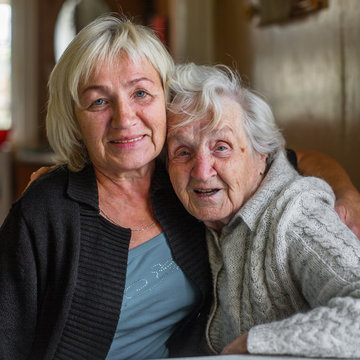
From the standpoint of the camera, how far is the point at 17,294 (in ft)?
4.59

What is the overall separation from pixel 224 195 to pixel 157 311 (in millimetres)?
393

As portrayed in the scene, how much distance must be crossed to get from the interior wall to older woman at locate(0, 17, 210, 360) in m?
1.07

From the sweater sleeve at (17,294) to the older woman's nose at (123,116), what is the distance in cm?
37

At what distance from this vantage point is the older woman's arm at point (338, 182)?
1.50 meters

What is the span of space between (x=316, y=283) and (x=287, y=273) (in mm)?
107

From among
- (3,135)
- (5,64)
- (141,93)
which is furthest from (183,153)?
(5,64)

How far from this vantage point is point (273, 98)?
11.1ft

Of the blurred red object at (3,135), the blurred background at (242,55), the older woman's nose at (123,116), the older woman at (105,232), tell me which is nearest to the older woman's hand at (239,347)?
the older woman at (105,232)

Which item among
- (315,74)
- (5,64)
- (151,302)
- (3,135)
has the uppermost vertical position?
(5,64)

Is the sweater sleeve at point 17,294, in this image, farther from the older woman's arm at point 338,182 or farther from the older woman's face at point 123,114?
the older woman's arm at point 338,182

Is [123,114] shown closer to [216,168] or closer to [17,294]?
[216,168]

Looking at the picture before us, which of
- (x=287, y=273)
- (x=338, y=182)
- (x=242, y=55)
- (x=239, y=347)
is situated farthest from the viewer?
(x=242, y=55)

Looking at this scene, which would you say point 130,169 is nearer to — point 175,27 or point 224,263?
point 224,263

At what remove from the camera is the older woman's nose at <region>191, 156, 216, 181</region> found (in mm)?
1477
